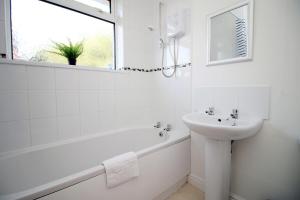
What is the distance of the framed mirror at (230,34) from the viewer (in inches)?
45.1

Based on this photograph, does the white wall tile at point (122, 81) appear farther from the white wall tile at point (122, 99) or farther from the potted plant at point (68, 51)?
the potted plant at point (68, 51)

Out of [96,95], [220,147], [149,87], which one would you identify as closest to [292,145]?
[220,147]

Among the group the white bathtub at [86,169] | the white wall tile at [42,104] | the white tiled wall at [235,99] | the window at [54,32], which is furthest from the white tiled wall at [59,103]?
the white tiled wall at [235,99]

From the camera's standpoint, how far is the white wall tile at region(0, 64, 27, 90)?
1.12 m

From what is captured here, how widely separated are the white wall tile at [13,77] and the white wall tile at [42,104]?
10 cm

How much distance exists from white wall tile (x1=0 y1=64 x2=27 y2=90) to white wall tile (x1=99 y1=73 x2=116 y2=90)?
2.19 ft

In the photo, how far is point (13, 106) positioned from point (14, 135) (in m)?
0.24

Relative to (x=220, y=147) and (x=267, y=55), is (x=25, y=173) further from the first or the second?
(x=267, y=55)

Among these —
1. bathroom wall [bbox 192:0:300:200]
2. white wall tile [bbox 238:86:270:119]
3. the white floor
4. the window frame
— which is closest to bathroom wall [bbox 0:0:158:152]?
the window frame

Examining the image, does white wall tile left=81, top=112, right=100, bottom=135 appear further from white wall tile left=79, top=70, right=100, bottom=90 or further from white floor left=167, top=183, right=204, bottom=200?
white floor left=167, top=183, right=204, bottom=200

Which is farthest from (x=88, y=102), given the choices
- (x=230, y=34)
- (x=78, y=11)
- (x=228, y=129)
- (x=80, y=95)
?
(x=230, y=34)

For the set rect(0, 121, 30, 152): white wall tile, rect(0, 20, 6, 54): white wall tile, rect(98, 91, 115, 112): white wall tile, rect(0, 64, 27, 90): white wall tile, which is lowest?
rect(0, 121, 30, 152): white wall tile

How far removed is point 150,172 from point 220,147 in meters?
0.61

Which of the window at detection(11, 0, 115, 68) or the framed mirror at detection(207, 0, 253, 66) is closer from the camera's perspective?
the framed mirror at detection(207, 0, 253, 66)
